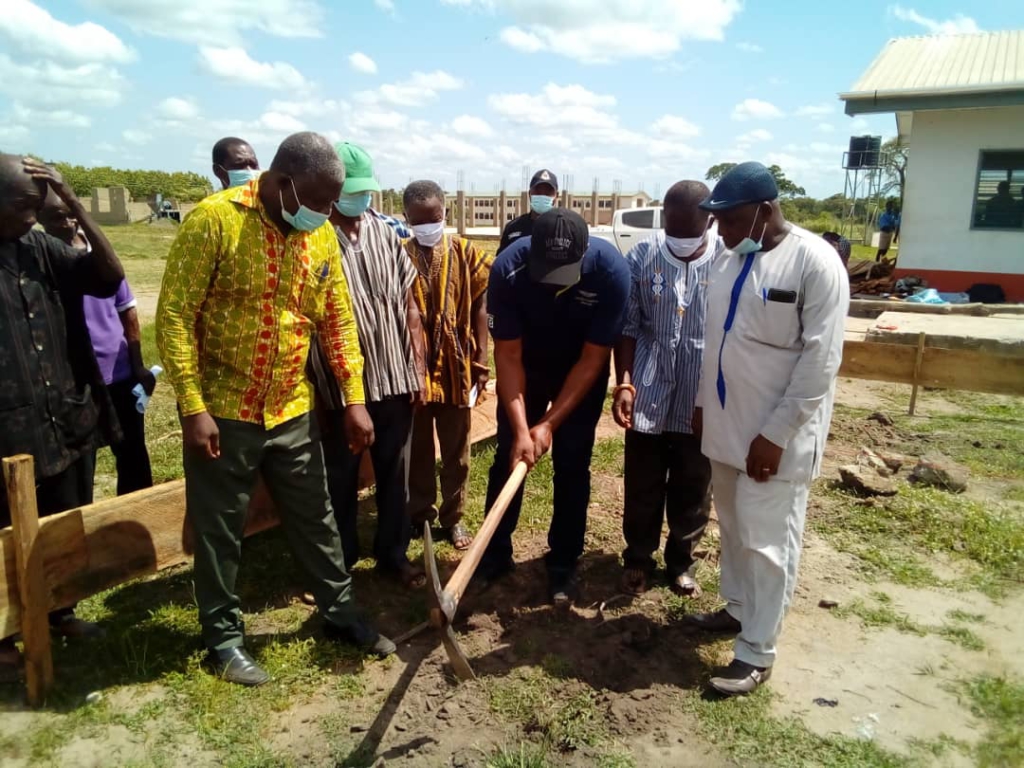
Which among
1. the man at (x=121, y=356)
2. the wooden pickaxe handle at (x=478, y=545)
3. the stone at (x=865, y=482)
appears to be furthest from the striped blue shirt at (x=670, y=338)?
the man at (x=121, y=356)

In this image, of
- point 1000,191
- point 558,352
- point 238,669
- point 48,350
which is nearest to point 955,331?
point 1000,191

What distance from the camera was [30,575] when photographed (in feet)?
8.62

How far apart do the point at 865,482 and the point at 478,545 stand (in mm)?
3194

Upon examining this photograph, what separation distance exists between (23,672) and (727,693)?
2734mm

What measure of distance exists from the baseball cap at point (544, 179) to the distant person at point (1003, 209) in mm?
9388

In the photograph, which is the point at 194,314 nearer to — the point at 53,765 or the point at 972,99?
the point at 53,765

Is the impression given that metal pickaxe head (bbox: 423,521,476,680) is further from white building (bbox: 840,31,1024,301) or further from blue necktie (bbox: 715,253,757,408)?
white building (bbox: 840,31,1024,301)

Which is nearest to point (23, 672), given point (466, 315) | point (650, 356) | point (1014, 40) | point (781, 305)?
point (466, 315)

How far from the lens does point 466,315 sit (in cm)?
394

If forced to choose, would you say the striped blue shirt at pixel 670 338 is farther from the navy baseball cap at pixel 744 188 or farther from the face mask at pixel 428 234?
the face mask at pixel 428 234

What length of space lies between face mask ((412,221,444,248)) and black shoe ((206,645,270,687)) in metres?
2.12

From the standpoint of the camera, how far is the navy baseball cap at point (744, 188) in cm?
271

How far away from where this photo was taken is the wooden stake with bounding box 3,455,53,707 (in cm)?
252

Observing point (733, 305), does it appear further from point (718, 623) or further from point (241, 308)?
point (241, 308)
